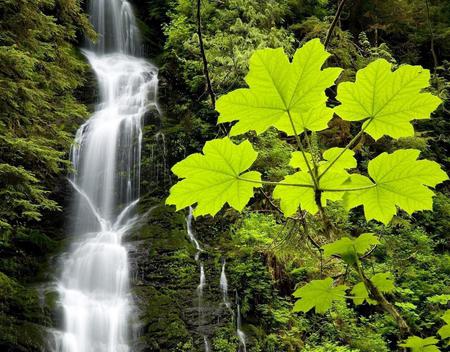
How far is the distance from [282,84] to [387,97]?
16 cm

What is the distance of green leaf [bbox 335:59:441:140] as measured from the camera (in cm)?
62

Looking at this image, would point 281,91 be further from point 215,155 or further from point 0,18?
point 0,18

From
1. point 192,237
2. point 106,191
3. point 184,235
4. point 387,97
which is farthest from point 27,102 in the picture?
point 387,97

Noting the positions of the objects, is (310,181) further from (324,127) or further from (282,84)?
(282,84)

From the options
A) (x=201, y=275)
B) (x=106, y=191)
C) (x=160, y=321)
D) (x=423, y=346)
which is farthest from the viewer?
(x=106, y=191)

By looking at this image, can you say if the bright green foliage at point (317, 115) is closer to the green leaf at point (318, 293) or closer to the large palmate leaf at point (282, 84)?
the large palmate leaf at point (282, 84)

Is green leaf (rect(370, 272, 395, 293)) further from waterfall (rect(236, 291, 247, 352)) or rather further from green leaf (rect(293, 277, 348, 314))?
waterfall (rect(236, 291, 247, 352))

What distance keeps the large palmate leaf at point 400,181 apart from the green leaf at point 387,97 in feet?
0.17

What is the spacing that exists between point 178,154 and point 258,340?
5582 mm

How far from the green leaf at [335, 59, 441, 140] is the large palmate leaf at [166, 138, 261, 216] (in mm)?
175

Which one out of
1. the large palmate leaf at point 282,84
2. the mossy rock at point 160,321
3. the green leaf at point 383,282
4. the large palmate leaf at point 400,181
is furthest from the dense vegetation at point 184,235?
the large palmate leaf at point 282,84

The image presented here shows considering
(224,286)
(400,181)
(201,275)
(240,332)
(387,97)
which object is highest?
(201,275)

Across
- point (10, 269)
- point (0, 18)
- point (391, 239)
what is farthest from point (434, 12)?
point (10, 269)

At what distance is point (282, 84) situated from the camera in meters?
0.62
